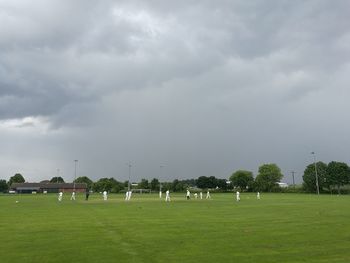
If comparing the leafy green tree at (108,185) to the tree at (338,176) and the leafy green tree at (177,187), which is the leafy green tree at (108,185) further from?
the tree at (338,176)

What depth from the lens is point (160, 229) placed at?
72.1 ft

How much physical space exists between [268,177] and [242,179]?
518 inches

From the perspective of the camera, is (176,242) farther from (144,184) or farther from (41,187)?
(41,187)

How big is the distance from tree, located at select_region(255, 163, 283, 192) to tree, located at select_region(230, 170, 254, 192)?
5947 mm

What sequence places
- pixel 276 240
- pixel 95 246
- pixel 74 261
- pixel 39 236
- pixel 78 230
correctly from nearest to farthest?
1. pixel 74 261
2. pixel 95 246
3. pixel 276 240
4. pixel 39 236
5. pixel 78 230

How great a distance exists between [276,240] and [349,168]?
431 ft

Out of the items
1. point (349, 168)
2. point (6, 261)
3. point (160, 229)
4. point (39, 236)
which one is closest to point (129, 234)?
point (160, 229)

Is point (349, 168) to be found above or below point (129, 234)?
above

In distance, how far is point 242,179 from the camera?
581ft

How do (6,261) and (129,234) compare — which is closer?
(6,261)

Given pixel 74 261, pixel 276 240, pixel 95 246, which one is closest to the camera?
pixel 74 261

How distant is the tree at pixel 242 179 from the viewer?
176625 mm

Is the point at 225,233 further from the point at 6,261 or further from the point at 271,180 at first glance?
the point at 271,180

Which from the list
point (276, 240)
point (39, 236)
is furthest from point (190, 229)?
point (39, 236)
